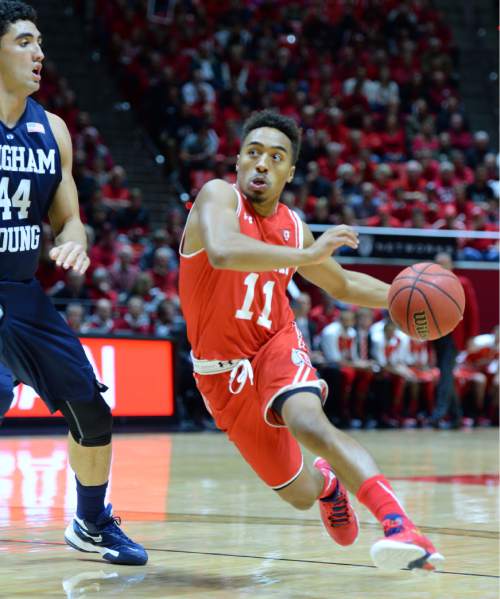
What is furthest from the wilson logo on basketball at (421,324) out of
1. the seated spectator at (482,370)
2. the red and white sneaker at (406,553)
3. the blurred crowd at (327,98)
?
the seated spectator at (482,370)

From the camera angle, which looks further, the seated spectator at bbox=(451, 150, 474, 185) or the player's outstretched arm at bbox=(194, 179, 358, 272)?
the seated spectator at bbox=(451, 150, 474, 185)

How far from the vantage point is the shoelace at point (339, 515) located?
4.61 metres

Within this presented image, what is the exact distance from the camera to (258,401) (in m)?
4.47

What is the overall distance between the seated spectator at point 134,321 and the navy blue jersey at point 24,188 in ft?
27.8

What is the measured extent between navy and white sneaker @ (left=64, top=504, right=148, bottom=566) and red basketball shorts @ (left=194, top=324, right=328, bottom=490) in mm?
616

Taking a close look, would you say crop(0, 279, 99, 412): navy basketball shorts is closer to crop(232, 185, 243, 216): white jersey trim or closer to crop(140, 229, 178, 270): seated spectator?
crop(232, 185, 243, 216): white jersey trim

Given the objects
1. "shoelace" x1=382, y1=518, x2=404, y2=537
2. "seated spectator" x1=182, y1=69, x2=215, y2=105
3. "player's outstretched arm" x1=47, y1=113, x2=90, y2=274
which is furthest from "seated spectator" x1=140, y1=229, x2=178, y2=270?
"shoelace" x1=382, y1=518, x2=404, y2=537

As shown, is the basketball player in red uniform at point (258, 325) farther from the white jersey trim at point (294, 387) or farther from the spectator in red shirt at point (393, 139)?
the spectator in red shirt at point (393, 139)

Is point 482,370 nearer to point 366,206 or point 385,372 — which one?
point 385,372

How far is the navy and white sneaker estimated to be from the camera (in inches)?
178

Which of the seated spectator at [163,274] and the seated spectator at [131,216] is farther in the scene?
the seated spectator at [131,216]

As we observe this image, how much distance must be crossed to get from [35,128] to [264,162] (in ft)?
3.17

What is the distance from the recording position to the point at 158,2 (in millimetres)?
18750

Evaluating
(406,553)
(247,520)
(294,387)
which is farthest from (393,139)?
(406,553)
